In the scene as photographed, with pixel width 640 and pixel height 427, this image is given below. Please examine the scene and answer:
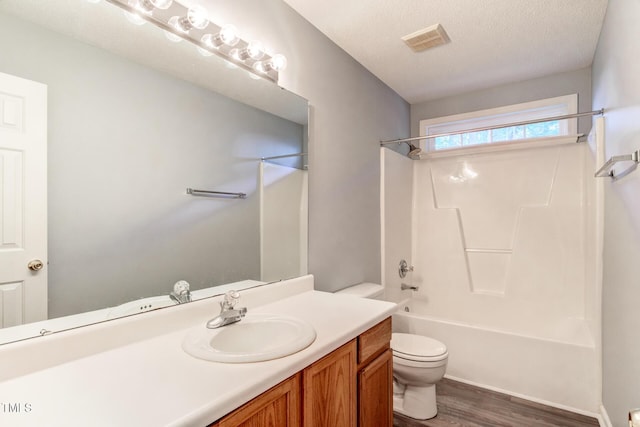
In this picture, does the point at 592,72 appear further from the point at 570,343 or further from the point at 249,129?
the point at 249,129

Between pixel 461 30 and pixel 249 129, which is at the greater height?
pixel 461 30

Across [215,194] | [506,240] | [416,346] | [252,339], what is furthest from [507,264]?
[215,194]

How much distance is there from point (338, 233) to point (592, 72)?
7.68ft

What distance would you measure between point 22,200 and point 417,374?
79.6 inches

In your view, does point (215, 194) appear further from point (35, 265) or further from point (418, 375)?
point (418, 375)

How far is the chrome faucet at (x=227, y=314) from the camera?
3.91 ft

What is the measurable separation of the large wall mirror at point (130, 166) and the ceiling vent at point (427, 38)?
3.65ft

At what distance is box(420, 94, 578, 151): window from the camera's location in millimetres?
2688

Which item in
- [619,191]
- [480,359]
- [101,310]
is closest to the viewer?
[101,310]

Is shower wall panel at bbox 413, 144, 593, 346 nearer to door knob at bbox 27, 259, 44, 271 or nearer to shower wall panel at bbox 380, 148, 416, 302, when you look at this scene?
shower wall panel at bbox 380, 148, 416, 302

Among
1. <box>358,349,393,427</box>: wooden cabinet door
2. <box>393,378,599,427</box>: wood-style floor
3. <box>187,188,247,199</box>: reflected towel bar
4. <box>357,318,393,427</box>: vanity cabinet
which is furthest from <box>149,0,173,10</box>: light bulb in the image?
<box>393,378,599,427</box>: wood-style floor

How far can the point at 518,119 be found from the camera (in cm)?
289

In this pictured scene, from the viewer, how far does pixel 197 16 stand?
1.31m

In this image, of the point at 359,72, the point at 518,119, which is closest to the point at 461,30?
the point at 359,72
